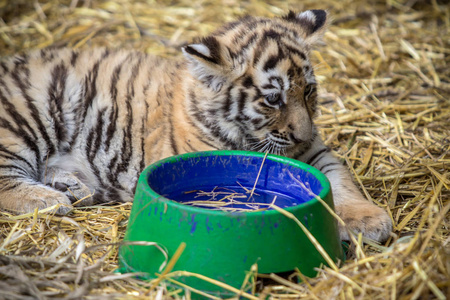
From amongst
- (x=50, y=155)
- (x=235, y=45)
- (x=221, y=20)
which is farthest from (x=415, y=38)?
Answer: (x=50, y=155)

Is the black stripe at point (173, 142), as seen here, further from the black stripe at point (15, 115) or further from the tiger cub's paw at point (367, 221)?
the tiger cub's paw at point (367, 221)

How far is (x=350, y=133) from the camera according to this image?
12.5 ft

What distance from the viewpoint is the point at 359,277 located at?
2.10 metres

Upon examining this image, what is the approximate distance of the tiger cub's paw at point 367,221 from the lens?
8.31 ft

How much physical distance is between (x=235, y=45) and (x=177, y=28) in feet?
8.42

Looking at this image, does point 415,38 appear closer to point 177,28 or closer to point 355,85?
point 355,85

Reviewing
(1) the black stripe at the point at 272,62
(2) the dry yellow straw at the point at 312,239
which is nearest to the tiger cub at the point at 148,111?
(1) the black stripe at the point at 272,62

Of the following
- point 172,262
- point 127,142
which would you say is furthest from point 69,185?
point 172,262

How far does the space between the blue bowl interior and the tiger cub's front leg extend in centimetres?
32

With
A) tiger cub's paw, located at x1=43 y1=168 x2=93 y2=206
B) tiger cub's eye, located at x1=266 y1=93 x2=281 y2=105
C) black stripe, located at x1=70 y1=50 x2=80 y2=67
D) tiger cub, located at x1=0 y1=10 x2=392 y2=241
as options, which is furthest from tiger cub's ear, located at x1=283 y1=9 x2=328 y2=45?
tiger cub's paw, located at x1=43 y1=168 x2=93 y2=206

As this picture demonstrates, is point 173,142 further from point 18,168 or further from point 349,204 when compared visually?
point 349,204

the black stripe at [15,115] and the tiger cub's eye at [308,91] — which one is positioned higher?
the tiger cub's eye at [308,91]

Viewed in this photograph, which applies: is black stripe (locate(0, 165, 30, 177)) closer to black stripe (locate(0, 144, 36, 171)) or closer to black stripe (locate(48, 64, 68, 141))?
black stripe (locate(0, 144, 36, 171))

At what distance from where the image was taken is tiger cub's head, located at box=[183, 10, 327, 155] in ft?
9.16
